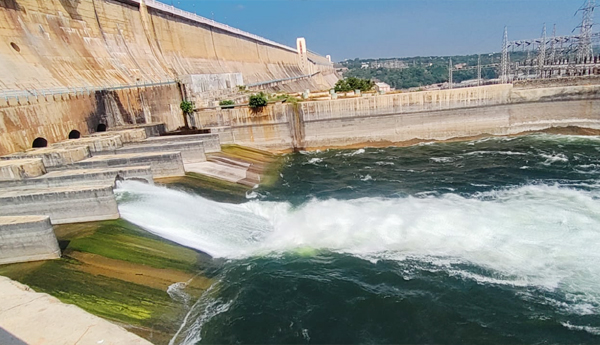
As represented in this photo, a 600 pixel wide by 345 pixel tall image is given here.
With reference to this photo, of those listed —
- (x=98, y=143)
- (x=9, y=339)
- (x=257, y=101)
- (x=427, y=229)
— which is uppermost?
(x=257, y=101)

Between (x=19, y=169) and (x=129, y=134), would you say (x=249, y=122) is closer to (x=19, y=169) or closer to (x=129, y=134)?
(x=129, y=134)

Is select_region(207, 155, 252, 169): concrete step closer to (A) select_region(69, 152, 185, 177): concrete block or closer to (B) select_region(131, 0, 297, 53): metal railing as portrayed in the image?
(A) select_region(69, 152, 185, 177): concrete block

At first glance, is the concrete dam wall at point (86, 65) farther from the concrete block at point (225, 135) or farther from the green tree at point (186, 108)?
the concrete block at point (225, 135)

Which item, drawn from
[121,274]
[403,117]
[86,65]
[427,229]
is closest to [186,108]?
[86,65]

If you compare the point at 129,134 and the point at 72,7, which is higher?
the point at 72,7

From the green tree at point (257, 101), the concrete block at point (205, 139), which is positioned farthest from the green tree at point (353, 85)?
the concrete block at point (205, 139)

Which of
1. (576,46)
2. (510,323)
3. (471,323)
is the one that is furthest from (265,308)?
(576,46)

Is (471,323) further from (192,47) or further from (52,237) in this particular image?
(192,47)
